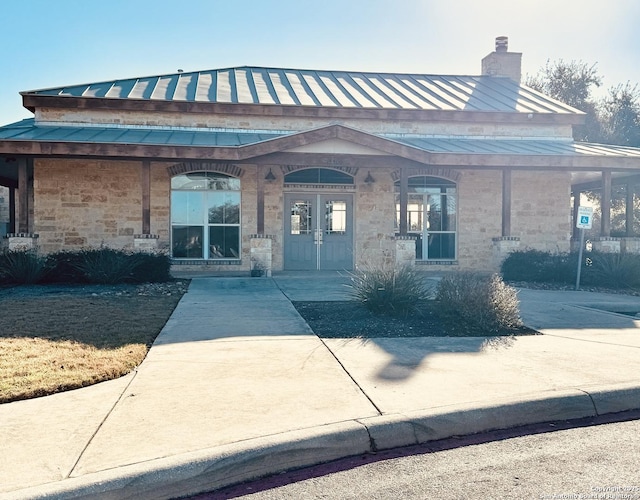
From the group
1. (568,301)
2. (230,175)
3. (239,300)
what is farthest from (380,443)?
(230,175)

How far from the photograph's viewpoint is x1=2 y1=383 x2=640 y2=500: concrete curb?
3105 millimetres

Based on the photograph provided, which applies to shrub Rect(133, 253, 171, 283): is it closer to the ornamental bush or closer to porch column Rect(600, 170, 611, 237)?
the ornamental bush

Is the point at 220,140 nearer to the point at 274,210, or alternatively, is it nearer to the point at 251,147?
the point at 251,147

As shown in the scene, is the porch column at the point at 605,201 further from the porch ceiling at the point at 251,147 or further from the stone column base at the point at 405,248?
the stone column base at the point at 405,248

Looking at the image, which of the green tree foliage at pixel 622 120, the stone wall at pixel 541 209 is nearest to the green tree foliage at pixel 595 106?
the green tree foliage at pixel 622 120

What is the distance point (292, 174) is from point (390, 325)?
9329 mm

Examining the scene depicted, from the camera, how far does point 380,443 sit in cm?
386

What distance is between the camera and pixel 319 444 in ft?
12.1

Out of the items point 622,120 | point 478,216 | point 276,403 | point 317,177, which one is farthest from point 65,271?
point 622,120

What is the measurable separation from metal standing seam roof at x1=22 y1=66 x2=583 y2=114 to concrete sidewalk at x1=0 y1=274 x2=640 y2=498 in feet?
37.9

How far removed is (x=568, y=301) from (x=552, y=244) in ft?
23.8

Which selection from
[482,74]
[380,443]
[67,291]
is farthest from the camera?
[482,74]

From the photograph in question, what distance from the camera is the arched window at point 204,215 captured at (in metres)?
15.8

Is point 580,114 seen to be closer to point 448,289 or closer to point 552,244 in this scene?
point 552,244
